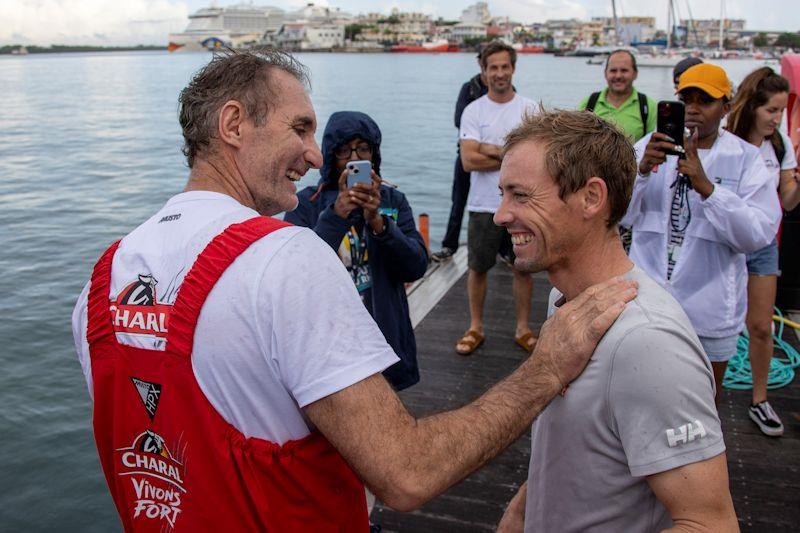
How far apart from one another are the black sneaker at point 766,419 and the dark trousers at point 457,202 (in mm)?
4058

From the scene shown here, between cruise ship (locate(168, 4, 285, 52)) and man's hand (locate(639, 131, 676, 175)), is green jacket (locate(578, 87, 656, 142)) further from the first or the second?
cruise ship (locate(168, 4, 285, 52))

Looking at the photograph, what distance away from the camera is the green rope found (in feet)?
15.7

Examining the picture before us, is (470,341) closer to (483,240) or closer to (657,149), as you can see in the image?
(483,240)

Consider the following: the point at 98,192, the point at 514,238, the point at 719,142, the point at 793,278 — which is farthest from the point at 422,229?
the point at 98,192

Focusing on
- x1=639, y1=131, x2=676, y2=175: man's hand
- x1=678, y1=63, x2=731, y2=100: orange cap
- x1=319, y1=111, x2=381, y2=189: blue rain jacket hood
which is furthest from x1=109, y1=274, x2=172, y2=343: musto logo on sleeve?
x1=678, y1=63, x2=731, y2=100: orange cap

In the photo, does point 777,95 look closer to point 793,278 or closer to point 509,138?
point 793,278

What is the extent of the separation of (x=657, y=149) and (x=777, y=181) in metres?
1.83

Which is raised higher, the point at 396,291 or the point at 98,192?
the point at 396,291

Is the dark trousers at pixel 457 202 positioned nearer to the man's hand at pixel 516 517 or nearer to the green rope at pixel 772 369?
the green rope at pixel 772 369

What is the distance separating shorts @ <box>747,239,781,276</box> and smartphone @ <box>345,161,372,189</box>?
239cm

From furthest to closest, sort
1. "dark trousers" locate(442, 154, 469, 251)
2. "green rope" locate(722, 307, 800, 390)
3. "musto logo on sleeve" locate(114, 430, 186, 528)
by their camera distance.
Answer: "dark trousers" locate(442, 154, 469, 251)
"green rope" locate(722, 307, 800, 390)
"musto logo on sleeve" locate(114, 430, 186, 528)

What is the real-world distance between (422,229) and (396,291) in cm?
534

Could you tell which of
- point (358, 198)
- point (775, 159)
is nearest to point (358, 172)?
point (358, 198)

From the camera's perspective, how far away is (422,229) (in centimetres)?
889
